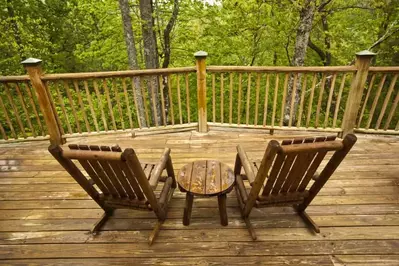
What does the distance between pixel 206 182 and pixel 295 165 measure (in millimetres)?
764

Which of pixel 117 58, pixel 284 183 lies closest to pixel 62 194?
pixel 284 183

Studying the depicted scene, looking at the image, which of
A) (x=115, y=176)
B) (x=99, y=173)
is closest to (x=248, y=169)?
(x=115, y=176)

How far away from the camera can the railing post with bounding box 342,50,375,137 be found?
10.8 feet

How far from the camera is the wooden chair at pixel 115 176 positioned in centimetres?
167

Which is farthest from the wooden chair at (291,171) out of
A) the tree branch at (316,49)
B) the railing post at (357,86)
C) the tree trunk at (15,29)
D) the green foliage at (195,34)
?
the tree trunk at (15,29)

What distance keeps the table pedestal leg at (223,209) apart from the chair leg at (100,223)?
3.67ft

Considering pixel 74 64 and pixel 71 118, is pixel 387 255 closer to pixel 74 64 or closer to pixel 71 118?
pixel 71 118

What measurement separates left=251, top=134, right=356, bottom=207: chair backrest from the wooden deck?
409 millimetres

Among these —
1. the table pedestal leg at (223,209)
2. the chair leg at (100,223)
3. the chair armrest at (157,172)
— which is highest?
the chair armrest at (157,172)

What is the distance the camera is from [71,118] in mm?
10125

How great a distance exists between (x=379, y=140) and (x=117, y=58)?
780 cm

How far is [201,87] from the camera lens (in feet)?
12.6

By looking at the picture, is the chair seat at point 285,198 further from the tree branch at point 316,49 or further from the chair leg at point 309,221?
the tree branch at point 316,49

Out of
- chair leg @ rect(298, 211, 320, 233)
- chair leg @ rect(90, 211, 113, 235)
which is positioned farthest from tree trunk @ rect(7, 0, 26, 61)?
chair leg @ rect(298, 211, 320, 233)
